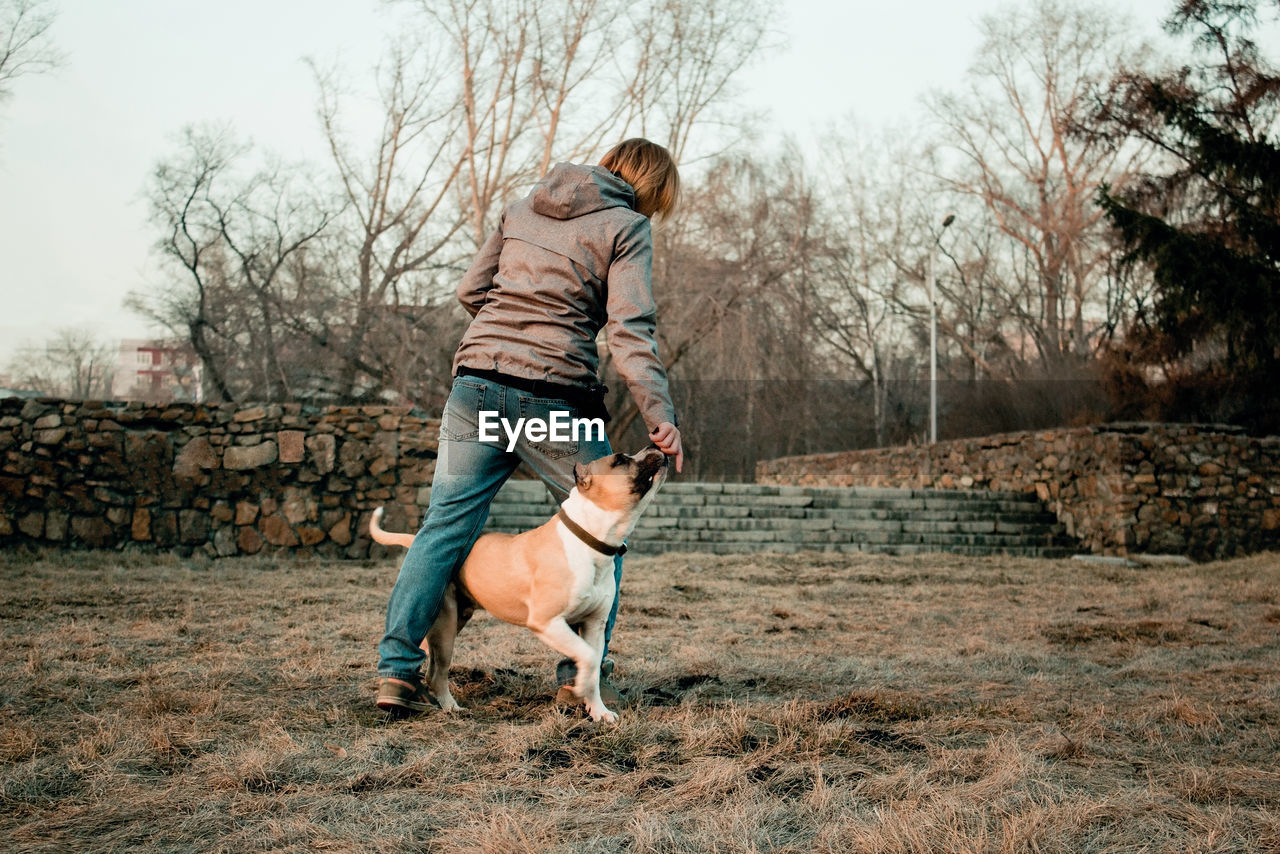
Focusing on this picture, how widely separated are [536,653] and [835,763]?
2.00 meters

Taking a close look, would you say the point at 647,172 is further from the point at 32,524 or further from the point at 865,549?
the point at 865,549

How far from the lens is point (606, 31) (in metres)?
19.2

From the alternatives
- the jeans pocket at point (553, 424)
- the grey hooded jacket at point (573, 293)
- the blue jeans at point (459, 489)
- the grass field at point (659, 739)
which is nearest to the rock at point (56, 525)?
the grass field at point (659, 739)

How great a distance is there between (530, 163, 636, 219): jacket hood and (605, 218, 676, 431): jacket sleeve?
14cm

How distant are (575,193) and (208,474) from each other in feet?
22.6

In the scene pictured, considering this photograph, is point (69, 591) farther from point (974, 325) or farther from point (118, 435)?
point (974, 325)

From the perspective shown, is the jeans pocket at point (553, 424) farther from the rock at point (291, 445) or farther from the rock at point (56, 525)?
the rock at point (56, 525)

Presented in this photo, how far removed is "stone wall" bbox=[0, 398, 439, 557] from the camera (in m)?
8.44

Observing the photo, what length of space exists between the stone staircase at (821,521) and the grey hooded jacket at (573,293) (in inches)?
293

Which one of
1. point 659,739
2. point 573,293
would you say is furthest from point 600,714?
point 573,293

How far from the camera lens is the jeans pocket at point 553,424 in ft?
9.80

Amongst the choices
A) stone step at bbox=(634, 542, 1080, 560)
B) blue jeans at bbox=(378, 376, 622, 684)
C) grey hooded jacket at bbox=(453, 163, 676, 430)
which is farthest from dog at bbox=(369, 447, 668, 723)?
stone step at bbox=(634, 542, 1080, 560)

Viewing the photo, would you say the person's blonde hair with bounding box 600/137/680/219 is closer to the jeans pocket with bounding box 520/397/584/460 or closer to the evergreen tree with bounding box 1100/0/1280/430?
the jeans pocket with bounding box 520/397/584/460

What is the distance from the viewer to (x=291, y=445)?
8.89 m
